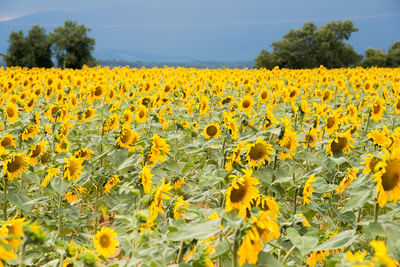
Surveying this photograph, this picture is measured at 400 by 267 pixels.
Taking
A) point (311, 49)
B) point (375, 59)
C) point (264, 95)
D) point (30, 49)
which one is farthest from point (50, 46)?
point (264, 95)

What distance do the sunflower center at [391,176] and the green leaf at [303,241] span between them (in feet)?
1.28

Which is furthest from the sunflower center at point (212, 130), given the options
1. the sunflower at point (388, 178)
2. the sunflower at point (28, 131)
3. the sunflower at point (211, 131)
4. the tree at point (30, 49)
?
the tree at point (30, 49)

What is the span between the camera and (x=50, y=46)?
42938 millimetres

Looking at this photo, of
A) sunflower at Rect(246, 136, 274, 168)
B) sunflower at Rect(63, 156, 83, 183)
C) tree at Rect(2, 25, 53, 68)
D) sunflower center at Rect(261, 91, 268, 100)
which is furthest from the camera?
tree at Rect(2, 25, 53, 68)

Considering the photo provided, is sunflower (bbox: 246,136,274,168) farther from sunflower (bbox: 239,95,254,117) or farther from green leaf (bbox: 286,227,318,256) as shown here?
sunflower (bbox: 239,95,254,117)

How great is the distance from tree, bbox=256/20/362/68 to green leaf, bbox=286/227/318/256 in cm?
4046

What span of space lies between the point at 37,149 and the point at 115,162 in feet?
2.24

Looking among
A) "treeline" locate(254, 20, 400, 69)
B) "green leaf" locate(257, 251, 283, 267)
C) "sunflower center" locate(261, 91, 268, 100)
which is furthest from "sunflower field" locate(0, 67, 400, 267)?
"treeline" locate(254, 20, 400, 69)

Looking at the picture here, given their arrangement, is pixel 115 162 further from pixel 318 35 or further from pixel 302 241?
pixel 318 35

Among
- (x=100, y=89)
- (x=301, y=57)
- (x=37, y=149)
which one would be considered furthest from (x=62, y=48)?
(x=37, y=149)

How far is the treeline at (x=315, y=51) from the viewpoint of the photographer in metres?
41.8

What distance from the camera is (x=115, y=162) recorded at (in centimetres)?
348

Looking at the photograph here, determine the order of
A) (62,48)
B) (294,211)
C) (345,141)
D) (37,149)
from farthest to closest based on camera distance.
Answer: (62,48) < (37,149) < (345,141) < (294,211)

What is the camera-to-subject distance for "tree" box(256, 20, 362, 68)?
137 feet
